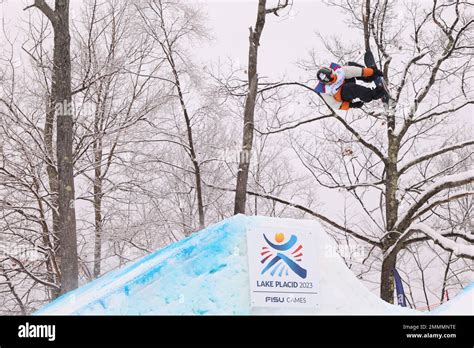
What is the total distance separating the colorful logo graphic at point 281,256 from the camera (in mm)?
Answer: 6602

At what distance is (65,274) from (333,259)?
21.4ft

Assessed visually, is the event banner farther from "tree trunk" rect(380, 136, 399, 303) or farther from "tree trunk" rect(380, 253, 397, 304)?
"tree trunk" rect(380, 253, 397, 304)

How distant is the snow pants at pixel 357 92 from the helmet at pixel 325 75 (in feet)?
1.42

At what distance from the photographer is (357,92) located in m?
11.2

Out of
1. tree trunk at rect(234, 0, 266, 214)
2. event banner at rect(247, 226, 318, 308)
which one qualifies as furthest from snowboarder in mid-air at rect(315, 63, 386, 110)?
event banner at rect(247, 226, 318, 308)

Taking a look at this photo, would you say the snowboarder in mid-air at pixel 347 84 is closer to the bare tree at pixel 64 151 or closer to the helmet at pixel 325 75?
the helmet at pixel 325 75

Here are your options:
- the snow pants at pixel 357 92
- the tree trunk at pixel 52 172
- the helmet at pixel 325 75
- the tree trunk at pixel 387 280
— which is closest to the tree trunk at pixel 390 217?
the tree trunk at pixel 387 280

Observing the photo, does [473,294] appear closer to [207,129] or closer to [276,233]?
[276,233]

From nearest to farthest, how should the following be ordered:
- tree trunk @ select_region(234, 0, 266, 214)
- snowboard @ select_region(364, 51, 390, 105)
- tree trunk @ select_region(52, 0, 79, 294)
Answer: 1. snowboard @ select_region(364, 51, 390, 105)
2. tree trunk @ select_region(52, 0, 79, 294)
3. tree trunk @ select_region(234, 0, 266, 214)

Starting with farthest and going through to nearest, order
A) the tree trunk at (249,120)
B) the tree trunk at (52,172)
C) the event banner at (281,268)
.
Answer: the tree trunk at (52,172)
the tree trunk at (249,120)
the event banner at (281,268)

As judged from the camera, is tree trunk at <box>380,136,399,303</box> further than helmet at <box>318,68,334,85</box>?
Yes

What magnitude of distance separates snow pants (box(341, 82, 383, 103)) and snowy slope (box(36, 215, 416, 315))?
4.60 m

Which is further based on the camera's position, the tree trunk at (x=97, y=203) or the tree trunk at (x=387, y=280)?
the tree trunk at (x=97, y=203)

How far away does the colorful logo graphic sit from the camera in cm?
660
